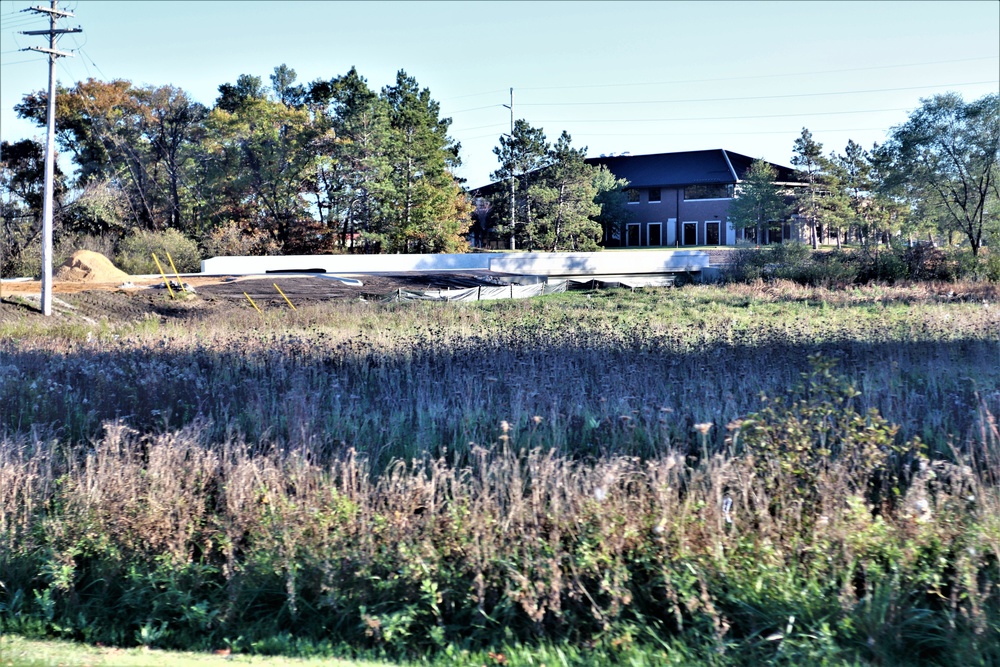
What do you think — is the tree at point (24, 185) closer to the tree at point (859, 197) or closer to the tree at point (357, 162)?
the tree at point (357, 162)

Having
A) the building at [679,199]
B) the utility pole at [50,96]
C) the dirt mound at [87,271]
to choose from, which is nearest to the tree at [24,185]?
the dirt mound at [87,271]

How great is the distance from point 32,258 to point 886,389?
40.1m

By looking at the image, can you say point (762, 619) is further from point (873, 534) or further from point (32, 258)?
point (32, 258)

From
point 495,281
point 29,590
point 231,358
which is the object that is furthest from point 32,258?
point 29,590

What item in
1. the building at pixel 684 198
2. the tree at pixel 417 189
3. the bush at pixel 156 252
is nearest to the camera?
the bush at pixel 156 252

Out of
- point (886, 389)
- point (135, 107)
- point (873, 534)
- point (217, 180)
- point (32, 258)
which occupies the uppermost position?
point (135, 107)

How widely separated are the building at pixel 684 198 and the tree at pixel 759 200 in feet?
24.8

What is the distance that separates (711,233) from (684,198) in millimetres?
3300

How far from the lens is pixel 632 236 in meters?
68.8

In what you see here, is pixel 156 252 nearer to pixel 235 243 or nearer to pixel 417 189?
pixel 235 243

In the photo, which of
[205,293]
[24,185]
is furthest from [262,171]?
[205,293]

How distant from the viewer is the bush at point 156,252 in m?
41.1

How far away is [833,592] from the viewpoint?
15.5ft

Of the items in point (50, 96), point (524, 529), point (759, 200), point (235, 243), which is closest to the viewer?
point (524, 529)
